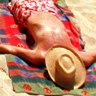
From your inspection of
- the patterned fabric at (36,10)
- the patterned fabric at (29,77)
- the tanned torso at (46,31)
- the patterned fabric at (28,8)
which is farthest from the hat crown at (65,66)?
the patterned fabric at (28,8)

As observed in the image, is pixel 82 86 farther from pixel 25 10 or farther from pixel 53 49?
pixel 25 10

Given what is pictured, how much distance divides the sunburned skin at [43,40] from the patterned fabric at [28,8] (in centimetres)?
8

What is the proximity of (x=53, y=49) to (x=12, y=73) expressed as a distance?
48 centimetres

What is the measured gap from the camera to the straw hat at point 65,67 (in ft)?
10.8

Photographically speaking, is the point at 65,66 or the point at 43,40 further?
the point at 43,40

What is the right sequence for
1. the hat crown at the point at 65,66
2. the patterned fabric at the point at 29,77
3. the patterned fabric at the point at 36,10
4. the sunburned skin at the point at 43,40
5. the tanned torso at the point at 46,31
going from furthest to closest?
the patterned fabric at the point at 36,10
the tanned torso at the point at 46,31
the sunburned skin at the point at 43,40
the hat crown at the point at 65,66
the patterned fabric at the point at 29,77

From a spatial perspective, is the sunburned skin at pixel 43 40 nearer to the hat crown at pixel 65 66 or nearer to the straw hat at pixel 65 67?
the straw hat at pixel 65 67

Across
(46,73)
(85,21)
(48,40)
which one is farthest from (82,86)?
(85,21)

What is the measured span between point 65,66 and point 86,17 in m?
1.83

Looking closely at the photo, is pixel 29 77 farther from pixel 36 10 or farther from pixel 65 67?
pixel 36 10

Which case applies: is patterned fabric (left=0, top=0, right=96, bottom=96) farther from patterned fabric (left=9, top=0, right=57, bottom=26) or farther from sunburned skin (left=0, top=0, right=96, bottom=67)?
patterned fabric (left=9, top=0, right=57, bottom=26)

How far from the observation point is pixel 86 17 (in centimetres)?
501

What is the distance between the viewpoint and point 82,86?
340cm

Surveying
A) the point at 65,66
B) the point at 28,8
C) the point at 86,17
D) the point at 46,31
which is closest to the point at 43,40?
the point at 46,31
